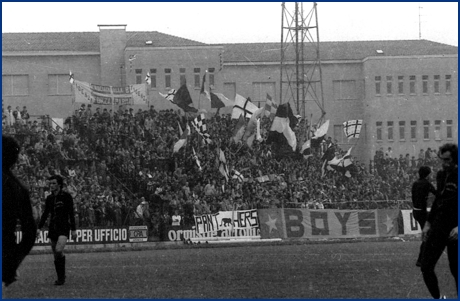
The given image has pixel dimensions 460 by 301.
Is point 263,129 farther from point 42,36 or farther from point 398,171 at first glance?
point 42,36

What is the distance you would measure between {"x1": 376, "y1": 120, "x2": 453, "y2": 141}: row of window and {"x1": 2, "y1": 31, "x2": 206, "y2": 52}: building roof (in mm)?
13240

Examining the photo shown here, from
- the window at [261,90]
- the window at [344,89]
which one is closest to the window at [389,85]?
the window at [344,89]

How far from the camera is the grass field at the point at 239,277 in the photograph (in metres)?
13.9

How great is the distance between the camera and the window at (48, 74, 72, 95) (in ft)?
188

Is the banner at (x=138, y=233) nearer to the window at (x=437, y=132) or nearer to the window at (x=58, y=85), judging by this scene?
the window at (x=58, y=85)

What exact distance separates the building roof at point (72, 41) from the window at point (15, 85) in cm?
186

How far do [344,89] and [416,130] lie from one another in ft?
20.9

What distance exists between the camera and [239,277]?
16.8m

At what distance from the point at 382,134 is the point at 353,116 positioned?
3752 mm

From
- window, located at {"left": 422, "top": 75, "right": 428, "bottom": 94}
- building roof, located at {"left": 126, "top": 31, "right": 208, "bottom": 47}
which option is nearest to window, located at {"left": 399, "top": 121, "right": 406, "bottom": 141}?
window, located at {"left": 422, "top": 75, "right": 428, "bottom": 94}

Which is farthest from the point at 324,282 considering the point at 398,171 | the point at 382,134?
the point at 382,134

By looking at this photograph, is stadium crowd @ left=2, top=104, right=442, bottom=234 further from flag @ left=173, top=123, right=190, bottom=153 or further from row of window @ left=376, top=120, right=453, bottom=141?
row of window @ left=376, top=120, right=453, bottom=141

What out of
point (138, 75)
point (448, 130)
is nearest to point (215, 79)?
point (138, 75)

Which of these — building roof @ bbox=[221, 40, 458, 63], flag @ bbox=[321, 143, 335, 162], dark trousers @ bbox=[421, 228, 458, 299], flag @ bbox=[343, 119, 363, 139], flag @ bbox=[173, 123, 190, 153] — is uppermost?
building roof @ bbox=[221, 40, 458, 63]
